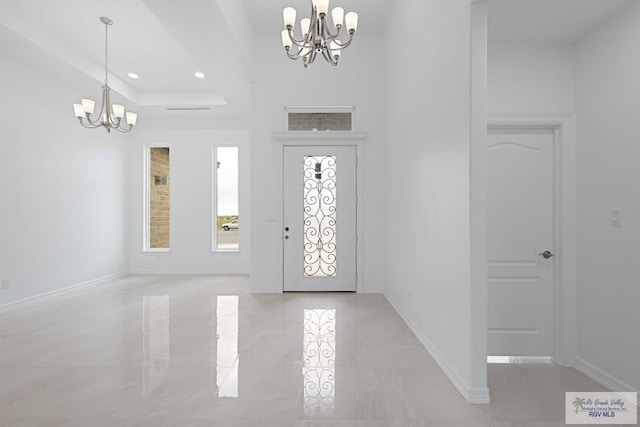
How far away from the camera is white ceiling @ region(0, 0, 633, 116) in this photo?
262cm

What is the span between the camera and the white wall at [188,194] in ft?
23.7

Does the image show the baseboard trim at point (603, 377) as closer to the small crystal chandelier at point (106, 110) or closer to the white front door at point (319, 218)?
the white front door at point (319, 218)

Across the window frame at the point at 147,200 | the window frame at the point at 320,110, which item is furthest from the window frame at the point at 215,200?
the window frame at the point at 320,110

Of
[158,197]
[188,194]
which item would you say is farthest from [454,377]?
[158,197]

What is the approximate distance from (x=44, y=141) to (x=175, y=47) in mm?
2415

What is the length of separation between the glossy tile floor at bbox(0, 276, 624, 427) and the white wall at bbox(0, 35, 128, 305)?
35.7 inches

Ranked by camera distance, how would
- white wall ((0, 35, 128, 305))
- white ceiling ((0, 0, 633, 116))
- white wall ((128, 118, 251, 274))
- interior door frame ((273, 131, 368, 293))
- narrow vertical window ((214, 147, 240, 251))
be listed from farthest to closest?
narrow vertical window ((214, 147, 240, 251)) < white wall ((128, 118, 251, 274)) < interior door frame ((273, 131, 368, 293)) < white wall ((0, 35, 128, 305)) < white ceiling ((0, 0, 633, 116))

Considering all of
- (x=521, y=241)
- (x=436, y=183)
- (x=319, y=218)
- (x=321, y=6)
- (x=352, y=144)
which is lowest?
(x=521, y=241)

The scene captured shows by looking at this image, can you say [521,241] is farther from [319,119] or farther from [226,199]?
[226,199]

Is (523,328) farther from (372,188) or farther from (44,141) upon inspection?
(44,141)

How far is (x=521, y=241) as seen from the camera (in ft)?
10.0

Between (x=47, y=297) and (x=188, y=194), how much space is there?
2.97 metres

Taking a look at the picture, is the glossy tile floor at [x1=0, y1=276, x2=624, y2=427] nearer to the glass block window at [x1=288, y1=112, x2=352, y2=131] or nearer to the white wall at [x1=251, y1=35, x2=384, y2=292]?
the white wall at [x1=251, y1=35, x2=384, y2=292]

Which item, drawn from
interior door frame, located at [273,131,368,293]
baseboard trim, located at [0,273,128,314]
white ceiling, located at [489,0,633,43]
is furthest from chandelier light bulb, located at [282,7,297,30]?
baseboard trim, located at [0,273,128,314]
